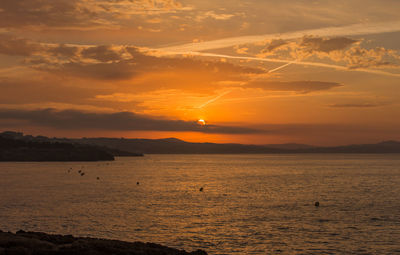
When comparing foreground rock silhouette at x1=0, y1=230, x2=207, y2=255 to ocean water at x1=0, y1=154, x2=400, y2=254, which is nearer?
foreground rock silhouette at x1=0, y1=230, x2=207, y2=255

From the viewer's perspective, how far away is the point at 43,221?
176 ft

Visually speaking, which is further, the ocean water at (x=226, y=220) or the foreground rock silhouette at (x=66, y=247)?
the ocean water at (x=226, y=220)

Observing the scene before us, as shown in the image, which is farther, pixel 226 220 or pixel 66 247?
pixel 226 220

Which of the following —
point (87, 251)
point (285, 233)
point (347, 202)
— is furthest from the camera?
point (347, 202)

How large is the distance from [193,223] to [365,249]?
22.1 metres

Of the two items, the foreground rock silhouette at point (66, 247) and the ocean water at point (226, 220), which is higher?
the foreground rock silhouette at point (66, 247)

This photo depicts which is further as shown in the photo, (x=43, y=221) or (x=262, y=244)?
(x=43, y=221)

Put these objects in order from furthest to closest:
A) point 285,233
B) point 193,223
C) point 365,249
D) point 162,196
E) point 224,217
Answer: point 162,196
point 224,217
point 193,223
point 285,233
point 365,249

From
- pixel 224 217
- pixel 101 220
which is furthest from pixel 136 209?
pixel 224 217

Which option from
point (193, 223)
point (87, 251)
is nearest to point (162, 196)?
point (193, 223)

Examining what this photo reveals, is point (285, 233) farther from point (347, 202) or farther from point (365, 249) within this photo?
point (347, 202)

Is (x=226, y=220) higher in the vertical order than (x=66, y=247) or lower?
lower

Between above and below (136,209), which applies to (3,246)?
above

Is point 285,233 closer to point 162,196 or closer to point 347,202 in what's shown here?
point 347,202
